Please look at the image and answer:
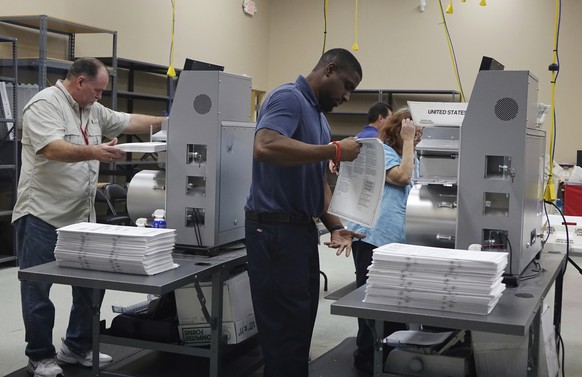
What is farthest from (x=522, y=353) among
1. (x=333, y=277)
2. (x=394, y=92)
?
(x=394, y=92)

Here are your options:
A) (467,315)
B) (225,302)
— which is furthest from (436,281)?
(225,302)

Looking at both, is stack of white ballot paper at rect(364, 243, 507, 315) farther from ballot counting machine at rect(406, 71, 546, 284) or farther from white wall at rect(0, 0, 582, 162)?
white wall at rect(0, 0, 582, 162)

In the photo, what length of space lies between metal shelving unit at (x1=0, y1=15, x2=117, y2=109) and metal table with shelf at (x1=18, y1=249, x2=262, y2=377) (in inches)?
140

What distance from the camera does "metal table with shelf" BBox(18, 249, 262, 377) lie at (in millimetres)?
2371

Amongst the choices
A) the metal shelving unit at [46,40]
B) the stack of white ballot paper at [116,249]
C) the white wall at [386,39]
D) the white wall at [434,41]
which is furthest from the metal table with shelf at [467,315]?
the white wall at [434,41]

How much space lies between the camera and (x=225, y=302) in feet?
10.0

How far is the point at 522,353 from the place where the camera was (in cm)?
244

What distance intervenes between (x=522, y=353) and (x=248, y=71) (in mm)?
8285

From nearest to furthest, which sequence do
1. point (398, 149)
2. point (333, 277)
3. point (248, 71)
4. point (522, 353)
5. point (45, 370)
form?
1. point (522, 353)
2. point (45, 370)
3. point (398, 149)
4. point (333, 277)
5. point (248, 71)

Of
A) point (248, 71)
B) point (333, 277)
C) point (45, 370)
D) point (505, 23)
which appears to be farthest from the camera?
point (248, 71)

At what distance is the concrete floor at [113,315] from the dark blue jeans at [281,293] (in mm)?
1003

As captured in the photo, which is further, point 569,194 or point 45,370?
point 569,194

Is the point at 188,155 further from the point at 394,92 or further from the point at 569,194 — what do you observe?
the point at 394,92

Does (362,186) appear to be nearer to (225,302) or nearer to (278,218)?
(278,218)
